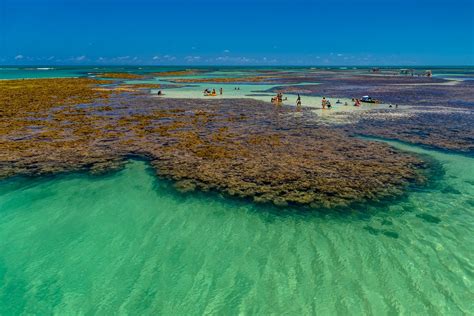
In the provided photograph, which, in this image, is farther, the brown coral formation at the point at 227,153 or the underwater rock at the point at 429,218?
the brown coral formation at the point at 227,153

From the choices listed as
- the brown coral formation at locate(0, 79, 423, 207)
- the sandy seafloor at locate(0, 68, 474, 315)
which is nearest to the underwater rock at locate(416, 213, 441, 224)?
the sandy seafloor at locate(0, 68, 474, 315)

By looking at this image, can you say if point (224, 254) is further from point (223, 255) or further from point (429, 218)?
point (429, 218)

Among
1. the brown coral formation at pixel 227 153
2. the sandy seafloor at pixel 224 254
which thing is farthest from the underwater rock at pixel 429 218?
the brown coral formation at pixel 227 153

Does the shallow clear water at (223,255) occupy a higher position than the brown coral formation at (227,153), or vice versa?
the brown coral formation at (227,153)

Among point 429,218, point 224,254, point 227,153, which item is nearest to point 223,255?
point 224,254

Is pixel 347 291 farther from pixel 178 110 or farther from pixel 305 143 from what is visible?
pixel 178 110

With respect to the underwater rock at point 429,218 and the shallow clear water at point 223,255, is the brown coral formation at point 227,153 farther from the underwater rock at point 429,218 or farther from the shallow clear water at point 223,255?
the underwater rock at point 429,218

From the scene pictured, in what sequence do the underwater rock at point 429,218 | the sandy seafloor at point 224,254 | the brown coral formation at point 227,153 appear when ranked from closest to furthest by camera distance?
1. the sandy seafloor at point 224,254
2. the underwater rock at point 429,218
3. the brown coral formation at point 227,153
